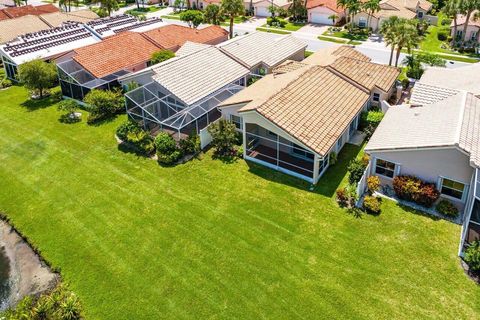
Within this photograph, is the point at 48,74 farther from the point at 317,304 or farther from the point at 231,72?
the point at 317,304

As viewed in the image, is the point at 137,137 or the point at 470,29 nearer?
the point at 137,137

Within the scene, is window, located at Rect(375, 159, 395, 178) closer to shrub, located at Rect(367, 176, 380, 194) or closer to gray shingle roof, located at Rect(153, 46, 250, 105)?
shrub, located at Rect(367, 176, 380, 194)

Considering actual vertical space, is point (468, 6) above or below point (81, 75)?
above

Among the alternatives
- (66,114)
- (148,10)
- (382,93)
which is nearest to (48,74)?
(66,114)

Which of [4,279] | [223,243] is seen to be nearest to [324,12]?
[223,243]

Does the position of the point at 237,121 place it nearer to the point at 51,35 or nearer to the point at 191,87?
the point at 191,87

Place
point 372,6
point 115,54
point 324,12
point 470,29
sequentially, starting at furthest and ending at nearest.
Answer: point 324,12
point 372,6
point 470,29
point 115,54

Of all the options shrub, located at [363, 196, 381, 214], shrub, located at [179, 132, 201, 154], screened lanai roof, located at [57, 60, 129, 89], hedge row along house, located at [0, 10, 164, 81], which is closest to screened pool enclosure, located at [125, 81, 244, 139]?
shrub, located at [179, 132, 201, 154]
